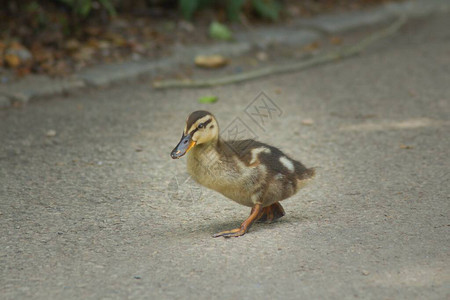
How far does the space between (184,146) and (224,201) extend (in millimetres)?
934

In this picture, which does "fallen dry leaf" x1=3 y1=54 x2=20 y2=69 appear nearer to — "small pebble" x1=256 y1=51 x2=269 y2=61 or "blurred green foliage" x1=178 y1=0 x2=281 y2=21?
"blurred green foliage" x1=178 y1=0 x2=281 y2=21

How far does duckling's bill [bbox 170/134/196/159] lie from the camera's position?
12.1ft

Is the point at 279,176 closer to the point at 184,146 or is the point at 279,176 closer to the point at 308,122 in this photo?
the point at 184,146

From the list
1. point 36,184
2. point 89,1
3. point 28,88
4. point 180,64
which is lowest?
point 36,184

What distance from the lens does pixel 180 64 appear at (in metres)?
7.96

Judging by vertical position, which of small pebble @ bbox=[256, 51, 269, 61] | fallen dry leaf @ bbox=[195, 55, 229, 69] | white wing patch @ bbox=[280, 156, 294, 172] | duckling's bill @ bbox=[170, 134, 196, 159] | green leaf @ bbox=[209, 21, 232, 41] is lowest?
white wing patch @ bbox=[280, 156, 294, 172]

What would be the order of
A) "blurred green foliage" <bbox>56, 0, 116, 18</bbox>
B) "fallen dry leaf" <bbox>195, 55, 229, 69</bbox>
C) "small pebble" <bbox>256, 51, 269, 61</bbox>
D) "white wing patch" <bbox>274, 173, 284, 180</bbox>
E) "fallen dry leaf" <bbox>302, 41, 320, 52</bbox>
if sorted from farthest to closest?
"fallen dry leaf" <bbox>302, 41, 320, 52</bbox>, "small pebble" <bbox>256, 51, 269, 61</bbox>, "blurred green foliage" <bbox>56, 0, 116, 18</bbox>, "fallen dry leaf" <bbox>195, 55, 229, 69</bbox>, "white wing patch" <bbox>274, 173, 284, 180</bbox>

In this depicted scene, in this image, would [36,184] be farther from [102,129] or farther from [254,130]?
[254,130]

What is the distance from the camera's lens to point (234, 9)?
9.12 meters

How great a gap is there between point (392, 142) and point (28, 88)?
12.6 feet

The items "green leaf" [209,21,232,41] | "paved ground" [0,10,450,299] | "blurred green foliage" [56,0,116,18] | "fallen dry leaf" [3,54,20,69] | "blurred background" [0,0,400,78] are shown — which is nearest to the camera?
"paved ground" [0,10,450,299]

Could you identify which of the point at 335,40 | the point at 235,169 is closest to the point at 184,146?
the point at 235,169

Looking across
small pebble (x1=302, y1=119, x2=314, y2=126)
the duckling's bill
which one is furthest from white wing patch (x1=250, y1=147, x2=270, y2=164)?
small pebble (x1=302, y1=119, x2=314, y2=126)

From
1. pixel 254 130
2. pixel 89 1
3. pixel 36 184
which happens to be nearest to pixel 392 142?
pixel 254 130
